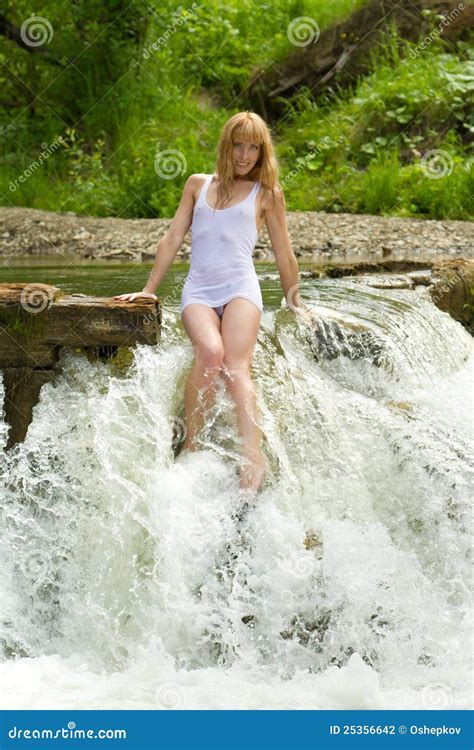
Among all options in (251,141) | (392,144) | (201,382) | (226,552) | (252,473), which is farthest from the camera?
(392,144)

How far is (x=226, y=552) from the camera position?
4.09m

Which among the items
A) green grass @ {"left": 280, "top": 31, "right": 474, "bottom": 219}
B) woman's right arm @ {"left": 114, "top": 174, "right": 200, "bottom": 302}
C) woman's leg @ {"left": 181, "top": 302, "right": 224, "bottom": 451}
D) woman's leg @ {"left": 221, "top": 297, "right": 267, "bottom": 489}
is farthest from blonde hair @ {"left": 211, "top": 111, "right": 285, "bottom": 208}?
green grass @ {"left": 280, "top": 31, "right": 474, "bottom": 219}

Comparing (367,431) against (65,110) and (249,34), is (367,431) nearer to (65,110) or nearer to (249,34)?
(65,110)

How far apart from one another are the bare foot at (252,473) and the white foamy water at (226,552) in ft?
0.15

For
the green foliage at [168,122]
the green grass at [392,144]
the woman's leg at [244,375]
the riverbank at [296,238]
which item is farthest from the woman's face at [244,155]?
the green foliage at [168,122]

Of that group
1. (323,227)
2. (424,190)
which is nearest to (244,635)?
(323,227)

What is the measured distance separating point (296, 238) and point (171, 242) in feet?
20.8

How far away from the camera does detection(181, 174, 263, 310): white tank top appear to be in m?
4.58

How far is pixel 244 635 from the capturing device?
3926 mm

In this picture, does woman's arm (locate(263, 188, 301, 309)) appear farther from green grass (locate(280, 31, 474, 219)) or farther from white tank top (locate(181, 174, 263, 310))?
green grass (locate(280, 31, 474, 219))

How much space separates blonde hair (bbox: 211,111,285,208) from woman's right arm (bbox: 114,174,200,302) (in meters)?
0.14

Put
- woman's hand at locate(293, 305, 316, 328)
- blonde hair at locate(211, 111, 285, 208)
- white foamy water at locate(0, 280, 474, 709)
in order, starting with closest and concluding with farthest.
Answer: white foamy water at locate(0, 280, 474, 709), blonde hair at locate(211, 111, 285, 208), woman's hand at locate(293, 305, 316, 328)

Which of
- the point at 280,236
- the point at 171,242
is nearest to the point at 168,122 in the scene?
the point at 280,236

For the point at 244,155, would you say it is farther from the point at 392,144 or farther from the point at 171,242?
the point at 392,144
